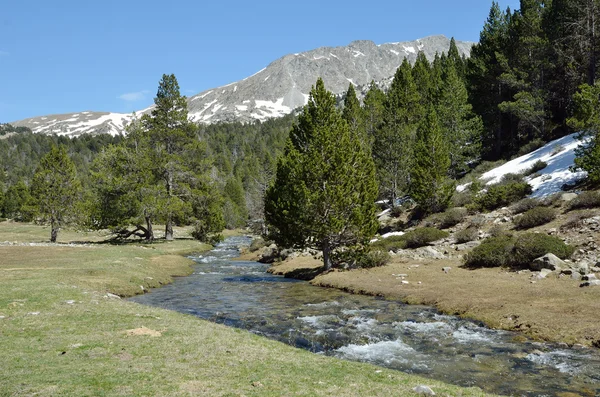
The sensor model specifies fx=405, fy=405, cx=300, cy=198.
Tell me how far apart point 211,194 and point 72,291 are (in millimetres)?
37530

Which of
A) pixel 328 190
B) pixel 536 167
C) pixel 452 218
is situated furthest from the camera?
pixel 536 167

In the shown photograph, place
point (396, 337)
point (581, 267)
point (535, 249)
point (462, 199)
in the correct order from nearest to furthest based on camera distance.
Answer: point (396, 337) → point (581, 267) → point (535, 249) → point (462, 199)

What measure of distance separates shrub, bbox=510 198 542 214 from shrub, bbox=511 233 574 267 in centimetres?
1088

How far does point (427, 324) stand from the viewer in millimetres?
17281

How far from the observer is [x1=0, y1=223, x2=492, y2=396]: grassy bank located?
8.44 metres

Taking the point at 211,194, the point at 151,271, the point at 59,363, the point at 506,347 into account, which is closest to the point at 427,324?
the point at 506,347

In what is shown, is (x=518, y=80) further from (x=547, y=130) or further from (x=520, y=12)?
(x=520, y=12)

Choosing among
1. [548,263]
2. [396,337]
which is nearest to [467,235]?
[548,263]

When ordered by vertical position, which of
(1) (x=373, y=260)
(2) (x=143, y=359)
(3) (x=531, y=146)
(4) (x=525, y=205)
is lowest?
(1) (x=373, y=260)

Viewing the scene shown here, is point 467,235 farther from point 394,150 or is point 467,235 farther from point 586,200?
point 394,150

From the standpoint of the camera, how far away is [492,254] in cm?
2755

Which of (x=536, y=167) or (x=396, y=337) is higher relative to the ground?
(x=536, y=167)

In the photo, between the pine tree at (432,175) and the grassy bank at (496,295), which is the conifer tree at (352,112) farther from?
the grassy bank at (496,295)

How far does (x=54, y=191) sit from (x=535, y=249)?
51.2m
